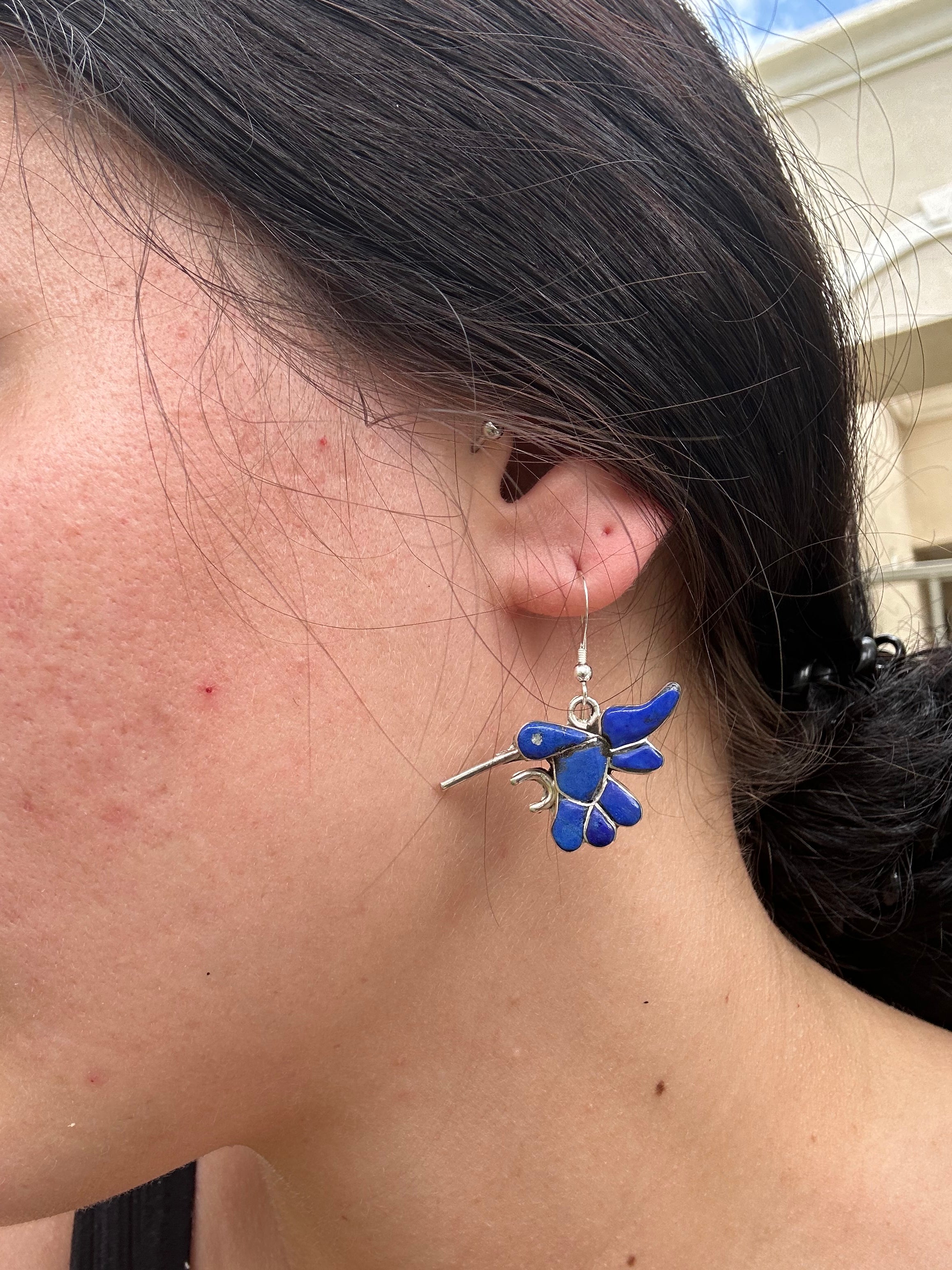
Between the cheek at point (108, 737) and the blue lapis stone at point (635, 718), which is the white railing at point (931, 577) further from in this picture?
the cheek at point (108, 737)

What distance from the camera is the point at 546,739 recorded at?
69 cm

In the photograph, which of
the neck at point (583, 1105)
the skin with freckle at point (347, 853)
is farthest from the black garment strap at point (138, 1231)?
the neck at point (583, 1105)

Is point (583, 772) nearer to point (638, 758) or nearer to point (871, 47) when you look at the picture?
point (638, 758)

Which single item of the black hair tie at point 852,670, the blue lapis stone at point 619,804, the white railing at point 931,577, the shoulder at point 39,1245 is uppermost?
the white railing at point 931,577

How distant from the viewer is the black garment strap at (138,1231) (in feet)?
3.77

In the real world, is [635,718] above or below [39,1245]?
above

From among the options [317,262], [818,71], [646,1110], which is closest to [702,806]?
[646,1110]

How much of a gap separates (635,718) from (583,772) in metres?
0.06

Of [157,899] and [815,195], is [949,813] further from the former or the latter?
[157,899]

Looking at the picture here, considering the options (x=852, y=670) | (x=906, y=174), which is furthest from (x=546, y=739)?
(x=906, y=174)

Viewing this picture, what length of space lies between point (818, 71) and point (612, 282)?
2493 mm

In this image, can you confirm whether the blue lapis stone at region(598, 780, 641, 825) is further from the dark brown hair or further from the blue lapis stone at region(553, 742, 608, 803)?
the dark brown hair

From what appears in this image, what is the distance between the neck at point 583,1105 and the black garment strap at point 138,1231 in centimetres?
48

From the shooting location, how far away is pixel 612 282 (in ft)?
2.38
